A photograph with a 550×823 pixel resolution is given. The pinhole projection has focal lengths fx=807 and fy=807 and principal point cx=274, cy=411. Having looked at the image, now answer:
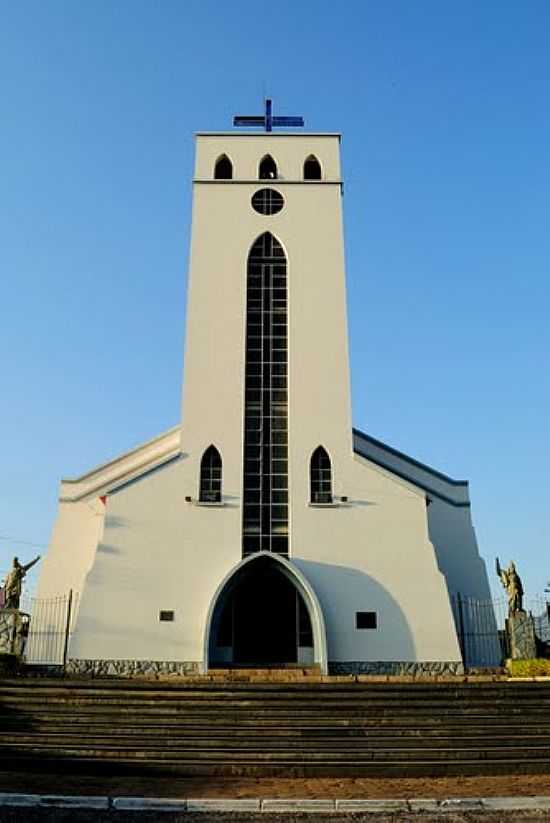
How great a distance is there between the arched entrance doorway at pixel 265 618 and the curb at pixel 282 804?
970 cm

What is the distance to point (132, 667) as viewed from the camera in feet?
62.7

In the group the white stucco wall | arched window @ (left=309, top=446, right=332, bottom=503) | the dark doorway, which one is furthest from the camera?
the white stucco wall

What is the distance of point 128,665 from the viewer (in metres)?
19.1

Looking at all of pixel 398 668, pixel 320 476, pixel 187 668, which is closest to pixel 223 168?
pixel 320 476

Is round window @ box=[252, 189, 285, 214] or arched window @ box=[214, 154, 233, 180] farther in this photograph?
arched window @ box=[214, 154, 233, 180]

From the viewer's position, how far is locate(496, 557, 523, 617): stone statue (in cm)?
1961

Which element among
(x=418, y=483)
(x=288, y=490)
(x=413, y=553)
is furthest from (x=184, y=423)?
(x=418, y=483)

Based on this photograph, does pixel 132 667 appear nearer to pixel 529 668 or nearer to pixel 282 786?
pixel 282 786

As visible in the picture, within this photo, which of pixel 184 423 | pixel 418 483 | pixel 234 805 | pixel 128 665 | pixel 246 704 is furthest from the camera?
pixel 418 483

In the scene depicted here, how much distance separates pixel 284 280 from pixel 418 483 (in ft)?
26.3

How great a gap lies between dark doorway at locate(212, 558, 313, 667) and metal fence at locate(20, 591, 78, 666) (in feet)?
12.7

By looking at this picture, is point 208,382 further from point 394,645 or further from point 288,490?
point 394,645

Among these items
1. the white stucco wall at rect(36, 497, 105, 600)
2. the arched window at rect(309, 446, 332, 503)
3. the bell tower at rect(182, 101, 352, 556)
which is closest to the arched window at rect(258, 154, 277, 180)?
the bell tower at rect(182, 101, 352, 556)

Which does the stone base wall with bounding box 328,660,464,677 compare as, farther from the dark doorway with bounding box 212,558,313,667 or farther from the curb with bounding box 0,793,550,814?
the curb with bounding box 0,793,550,814
